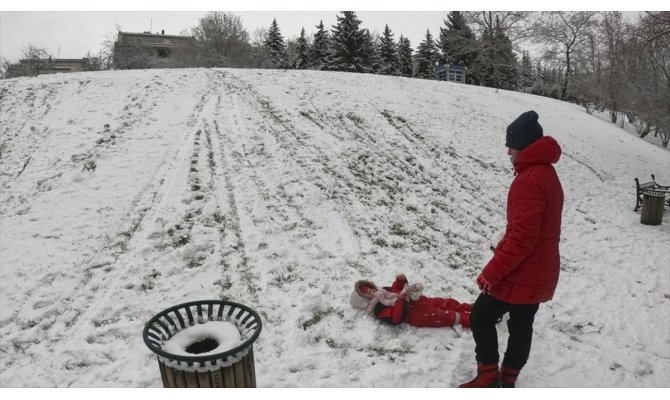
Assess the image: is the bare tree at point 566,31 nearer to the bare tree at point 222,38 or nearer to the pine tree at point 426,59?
the pine tree at point 426,59

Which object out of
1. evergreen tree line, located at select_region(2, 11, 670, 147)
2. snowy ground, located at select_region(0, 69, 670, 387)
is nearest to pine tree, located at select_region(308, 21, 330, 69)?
evergreen tree line, located at select_region(2, 11, 670, 147)

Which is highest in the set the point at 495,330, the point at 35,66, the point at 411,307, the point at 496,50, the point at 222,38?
the point at 222,38

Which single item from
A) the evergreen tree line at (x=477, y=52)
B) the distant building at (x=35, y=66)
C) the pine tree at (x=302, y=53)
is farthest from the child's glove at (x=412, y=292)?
the pine tree at (x=302, y=53)

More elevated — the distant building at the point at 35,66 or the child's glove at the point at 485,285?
the distant building at the point at 35,66

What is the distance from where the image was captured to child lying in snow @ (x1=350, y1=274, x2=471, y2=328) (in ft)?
14.1

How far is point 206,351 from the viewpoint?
8.94ft

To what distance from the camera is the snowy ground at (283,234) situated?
12.9 ft

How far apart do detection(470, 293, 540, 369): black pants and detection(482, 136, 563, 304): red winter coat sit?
0.12 m

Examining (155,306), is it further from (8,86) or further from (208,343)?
(8,86)

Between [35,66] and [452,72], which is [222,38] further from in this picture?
[452,72]

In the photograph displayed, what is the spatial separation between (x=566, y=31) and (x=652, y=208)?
1162 inches

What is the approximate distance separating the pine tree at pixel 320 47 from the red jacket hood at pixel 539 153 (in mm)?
36217

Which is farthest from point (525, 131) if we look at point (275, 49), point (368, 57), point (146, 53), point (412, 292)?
point (275, 49)

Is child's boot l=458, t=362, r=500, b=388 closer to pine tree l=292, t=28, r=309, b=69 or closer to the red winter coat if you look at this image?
the red winter coat
